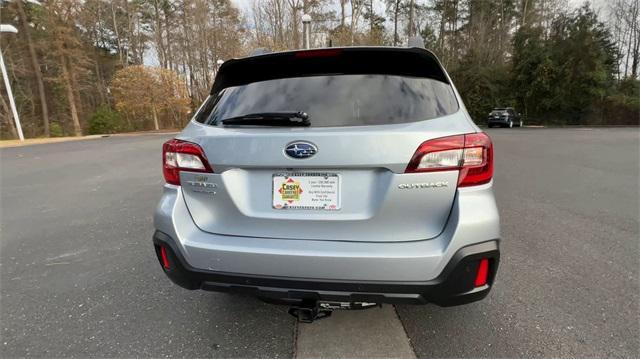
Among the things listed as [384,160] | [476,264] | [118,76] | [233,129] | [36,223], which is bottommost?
[36,223]

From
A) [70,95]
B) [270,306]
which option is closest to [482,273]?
[270,306]

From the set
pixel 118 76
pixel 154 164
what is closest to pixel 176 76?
pixel 118 76

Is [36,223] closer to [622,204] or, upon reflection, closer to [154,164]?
[154,164]

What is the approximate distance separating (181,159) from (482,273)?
5.39 feet

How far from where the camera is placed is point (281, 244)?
1650 millimetres

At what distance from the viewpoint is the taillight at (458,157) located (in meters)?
1.55

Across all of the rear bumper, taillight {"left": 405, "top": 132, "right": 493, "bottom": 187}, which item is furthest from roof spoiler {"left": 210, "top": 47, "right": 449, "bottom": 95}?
the rear bumper

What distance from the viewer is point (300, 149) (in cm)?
160

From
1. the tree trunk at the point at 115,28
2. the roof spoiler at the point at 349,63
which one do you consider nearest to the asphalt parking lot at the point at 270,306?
the roof spoiler at the point at 349,63

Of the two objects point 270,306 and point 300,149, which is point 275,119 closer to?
point 300,149

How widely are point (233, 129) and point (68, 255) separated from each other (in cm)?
292

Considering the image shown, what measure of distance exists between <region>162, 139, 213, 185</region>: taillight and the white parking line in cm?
120

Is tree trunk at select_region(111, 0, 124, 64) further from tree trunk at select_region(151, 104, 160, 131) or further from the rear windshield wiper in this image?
the rear windshield wiper

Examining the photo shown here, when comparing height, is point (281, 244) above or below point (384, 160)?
below
